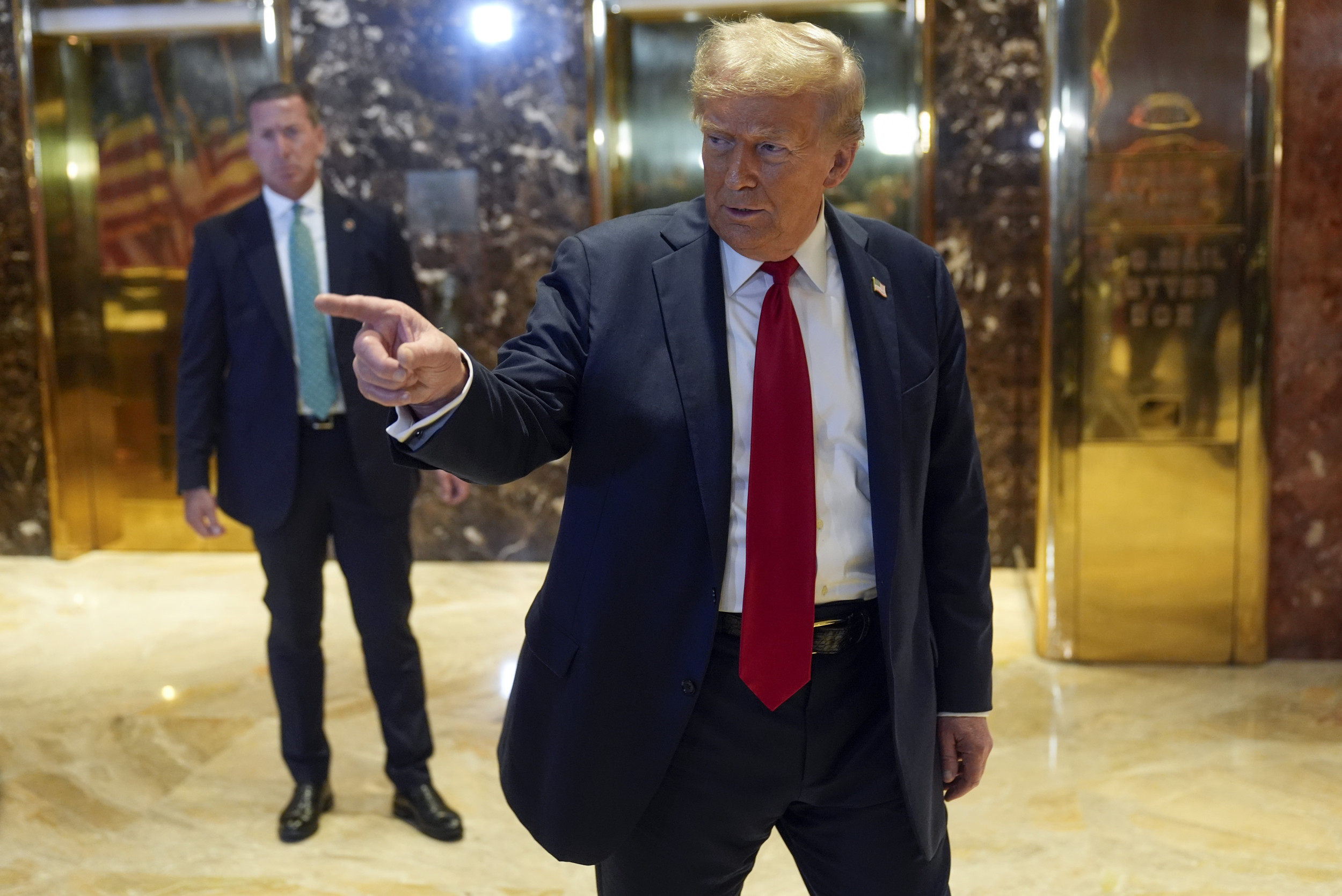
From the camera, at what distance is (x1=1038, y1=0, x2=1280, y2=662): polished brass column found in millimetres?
3906

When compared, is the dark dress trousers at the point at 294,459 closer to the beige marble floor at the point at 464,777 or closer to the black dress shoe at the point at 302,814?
the black dress shoe at the point at 302,814

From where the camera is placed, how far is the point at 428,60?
5.34 metres

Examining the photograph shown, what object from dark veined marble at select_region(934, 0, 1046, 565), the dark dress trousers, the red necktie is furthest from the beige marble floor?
the red necktie

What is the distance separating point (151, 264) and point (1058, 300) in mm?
4006

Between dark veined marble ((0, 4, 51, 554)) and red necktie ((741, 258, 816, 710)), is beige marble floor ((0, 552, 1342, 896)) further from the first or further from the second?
red necktie ((741, 258, 816, 710))

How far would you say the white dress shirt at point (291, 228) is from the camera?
118 inches

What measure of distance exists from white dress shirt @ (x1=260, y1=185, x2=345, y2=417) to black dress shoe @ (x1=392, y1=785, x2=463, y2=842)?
3.49ft

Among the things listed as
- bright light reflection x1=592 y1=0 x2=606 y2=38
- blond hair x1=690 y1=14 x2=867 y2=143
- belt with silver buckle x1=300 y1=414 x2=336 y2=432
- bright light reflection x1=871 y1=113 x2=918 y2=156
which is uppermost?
bright light reflection x1=592 y1=0 x2=606 y2=38

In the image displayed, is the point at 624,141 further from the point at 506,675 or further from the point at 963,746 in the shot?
the point at 963,746

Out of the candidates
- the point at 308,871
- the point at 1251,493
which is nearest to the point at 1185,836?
the point at 1251,493

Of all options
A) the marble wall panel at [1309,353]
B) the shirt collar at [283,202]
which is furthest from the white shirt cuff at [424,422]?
the marble wall panel at [1309,353]

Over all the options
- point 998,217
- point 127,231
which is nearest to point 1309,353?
point 998,217

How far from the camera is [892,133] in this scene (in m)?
5.25

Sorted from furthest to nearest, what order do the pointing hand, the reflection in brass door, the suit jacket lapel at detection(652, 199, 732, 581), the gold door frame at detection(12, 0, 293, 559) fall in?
1. the reflection in brass door
2. the gold door frame at detection(12, 0, 293, 559)
3. the suit jacket lapel at detection(652, 199, 732, 581)
4. the pointing hand
